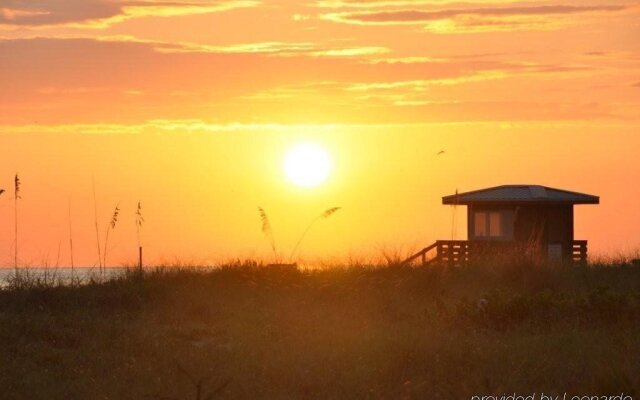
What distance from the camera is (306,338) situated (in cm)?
1518

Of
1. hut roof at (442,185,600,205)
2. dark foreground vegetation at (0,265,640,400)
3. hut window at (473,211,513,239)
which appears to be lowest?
dark foreground vegetation at (0,265,640,400)

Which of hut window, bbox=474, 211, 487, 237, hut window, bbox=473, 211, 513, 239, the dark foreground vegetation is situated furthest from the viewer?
hut window, bbox=474, 211, 487, 237

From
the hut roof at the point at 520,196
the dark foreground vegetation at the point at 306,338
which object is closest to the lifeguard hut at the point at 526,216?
the hut roof at the point at 520,196

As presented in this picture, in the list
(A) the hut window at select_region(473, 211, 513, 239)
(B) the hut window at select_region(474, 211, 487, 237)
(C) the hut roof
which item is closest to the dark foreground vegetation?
(C) the hut roof

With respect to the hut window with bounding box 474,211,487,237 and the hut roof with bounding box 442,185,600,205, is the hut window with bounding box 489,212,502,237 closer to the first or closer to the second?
the hut window with bounding box 474,211,487,237

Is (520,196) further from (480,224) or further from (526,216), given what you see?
(480,224)

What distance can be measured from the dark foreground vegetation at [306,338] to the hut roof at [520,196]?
13.3 metres

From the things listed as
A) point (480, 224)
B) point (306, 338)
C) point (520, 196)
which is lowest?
point (306, 338)

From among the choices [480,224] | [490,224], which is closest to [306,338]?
[490,224]

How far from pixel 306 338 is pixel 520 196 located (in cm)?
2322

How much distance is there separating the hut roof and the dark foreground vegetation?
43.6 ft

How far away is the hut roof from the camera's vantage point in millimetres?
36750

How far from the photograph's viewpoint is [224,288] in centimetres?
2173

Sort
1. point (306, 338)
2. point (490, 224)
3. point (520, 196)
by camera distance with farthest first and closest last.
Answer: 1. point (490, 224)
2. point (520, 196)
3. point (306, 338)
